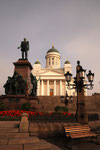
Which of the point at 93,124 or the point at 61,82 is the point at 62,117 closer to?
the point at 93,124

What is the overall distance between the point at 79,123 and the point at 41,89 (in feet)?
187

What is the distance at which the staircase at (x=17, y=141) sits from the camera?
4617 mm

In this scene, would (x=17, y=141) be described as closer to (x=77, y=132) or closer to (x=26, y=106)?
(x=77, y=132)

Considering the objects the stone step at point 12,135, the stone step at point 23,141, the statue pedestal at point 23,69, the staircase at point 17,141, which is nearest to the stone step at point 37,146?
the staircase at point 17,141

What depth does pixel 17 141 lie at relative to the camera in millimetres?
5012

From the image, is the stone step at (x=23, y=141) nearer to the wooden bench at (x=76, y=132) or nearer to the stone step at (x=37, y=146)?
the stone step at (x=37, y=146)

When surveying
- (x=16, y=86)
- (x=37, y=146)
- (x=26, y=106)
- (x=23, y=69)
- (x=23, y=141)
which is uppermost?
(x=23, y=69)

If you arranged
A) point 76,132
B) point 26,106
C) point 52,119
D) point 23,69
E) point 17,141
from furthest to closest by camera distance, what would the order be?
point 23,69 < point 26,106 < point 52,119 < point 76,132 < point 17,141

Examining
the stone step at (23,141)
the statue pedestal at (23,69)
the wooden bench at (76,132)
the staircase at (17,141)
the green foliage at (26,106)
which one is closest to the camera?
the staircase at (17,141)

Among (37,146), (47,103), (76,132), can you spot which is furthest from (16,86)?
(47,103)

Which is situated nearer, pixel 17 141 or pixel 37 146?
pixel 37 146

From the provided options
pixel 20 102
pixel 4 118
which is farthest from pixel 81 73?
pixel 20 102

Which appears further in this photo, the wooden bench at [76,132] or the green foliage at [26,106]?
the green foliage at [26,106]

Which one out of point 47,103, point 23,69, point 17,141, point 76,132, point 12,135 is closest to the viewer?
point 17,141
